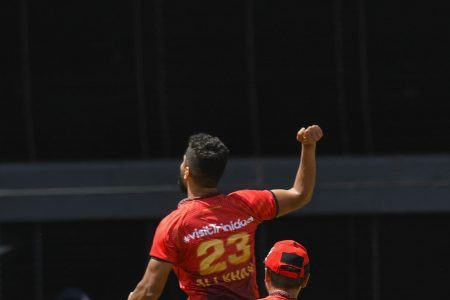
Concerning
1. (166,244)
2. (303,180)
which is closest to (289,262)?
(166,244)

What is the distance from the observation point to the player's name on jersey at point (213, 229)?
372cm

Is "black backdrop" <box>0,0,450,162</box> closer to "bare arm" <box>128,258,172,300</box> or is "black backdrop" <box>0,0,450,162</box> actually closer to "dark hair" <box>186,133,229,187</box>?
"dark hair" <box>186,133,229,187</box>

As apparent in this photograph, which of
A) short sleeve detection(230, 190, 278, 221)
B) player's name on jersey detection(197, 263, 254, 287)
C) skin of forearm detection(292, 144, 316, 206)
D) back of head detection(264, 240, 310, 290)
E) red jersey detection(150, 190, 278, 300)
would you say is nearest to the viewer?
back of head detection(264, 240, 310, 290)

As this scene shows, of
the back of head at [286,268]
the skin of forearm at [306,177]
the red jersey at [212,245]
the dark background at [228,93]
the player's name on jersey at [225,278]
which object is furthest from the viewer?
the dark background at [228,93]

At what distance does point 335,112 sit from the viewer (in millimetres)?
6883

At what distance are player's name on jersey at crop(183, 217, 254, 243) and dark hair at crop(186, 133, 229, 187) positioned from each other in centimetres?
18

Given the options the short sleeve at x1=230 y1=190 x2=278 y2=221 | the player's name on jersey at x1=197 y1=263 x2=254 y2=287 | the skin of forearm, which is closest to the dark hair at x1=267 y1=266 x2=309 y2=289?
the player's name on jersey at x1=197 y1=263 x2=254 y2=287

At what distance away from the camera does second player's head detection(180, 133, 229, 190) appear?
3.76m

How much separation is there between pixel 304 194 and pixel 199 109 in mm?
2838

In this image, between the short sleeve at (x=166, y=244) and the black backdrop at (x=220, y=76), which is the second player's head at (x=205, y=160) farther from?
the black backdrop at (x=220, y=76)

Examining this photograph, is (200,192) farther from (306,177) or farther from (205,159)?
(306,177)

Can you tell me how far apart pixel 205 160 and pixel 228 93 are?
3136 millimetres

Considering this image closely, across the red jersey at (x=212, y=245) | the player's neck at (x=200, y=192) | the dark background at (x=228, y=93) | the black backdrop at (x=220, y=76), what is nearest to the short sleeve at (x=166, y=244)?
the red jersey at (x=212, y=245)

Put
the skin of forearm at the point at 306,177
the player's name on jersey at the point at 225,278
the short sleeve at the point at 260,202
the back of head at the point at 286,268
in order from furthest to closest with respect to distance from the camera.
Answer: the skin of forearm at the point at 306,177, the short sleeve at the point at 260,202, the player's name on jersey at the point at 225,278, the back of head at the point at 286,268
